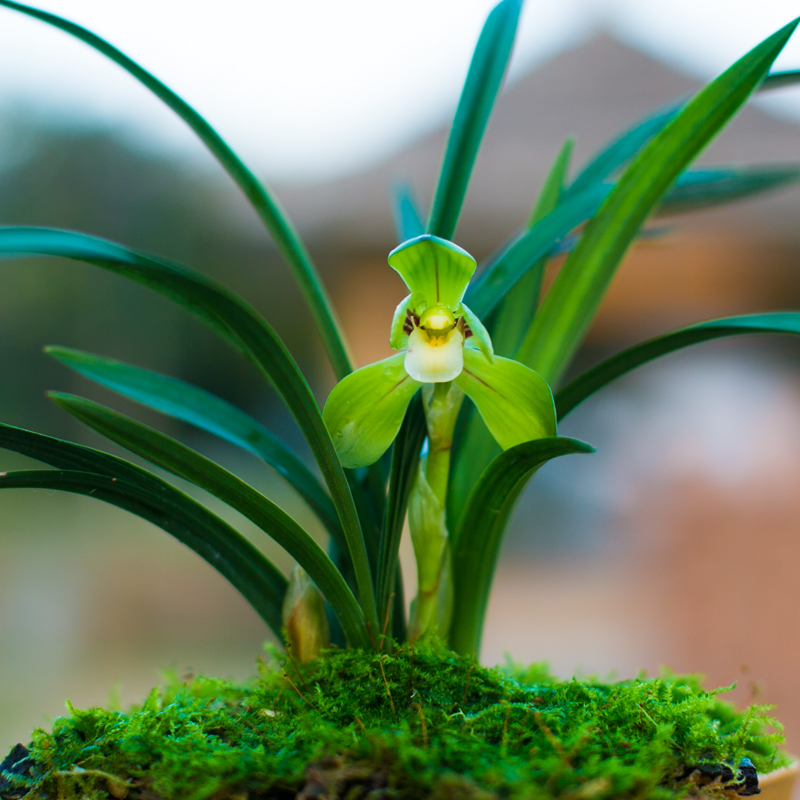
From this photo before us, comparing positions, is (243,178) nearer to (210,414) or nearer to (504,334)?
(210,414)

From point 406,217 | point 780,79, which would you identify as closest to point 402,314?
point 406,217

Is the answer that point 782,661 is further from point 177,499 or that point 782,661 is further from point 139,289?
point 139,289

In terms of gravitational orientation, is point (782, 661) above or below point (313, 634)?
above

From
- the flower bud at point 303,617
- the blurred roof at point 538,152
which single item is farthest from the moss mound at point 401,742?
the blurred roof at point 538,152

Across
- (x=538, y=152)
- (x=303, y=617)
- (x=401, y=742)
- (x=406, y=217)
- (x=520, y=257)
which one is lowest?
(x=401, y=742)

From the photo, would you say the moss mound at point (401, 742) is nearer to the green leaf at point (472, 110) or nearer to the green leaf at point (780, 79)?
the green leaf at point (472, 110)

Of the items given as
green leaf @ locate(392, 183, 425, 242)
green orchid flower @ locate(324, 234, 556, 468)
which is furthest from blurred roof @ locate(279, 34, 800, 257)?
green orchid flower @ locate(324, 234, 556, 468)

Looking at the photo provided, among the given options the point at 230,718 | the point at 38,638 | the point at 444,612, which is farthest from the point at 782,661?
the point at 38,638

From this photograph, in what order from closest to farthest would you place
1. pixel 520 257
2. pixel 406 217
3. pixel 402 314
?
pixel 402 314, pixel 520 257, pixel 406 217
